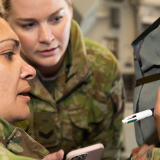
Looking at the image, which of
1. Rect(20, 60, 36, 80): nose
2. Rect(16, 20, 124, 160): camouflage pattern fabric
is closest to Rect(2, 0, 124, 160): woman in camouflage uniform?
Rect(16, 20, 124, 160): camouflage pattern fabric

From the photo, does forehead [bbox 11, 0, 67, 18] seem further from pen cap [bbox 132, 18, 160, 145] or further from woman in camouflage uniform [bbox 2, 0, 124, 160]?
pen cap [bbox 132, 18, 160, 145]

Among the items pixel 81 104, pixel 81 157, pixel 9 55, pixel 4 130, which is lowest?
pixel 81 104

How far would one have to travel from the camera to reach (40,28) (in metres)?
0.61

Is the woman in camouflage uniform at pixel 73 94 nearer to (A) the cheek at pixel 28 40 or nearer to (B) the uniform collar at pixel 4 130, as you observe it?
(A) the cheek at pixel 28 40

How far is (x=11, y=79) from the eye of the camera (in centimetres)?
44

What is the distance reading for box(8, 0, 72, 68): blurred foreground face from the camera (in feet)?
1.88

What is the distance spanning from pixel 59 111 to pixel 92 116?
161mm

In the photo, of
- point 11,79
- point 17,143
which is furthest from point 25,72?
point 17,143

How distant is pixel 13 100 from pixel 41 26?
0.26 metres

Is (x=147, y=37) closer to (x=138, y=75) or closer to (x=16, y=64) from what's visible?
(x=138, y=75)

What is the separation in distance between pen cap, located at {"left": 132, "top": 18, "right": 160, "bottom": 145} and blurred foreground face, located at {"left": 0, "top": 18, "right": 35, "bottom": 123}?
0.84 ft

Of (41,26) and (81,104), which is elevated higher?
(41,26)

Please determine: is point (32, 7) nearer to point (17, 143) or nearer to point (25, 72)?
point (25, 72)

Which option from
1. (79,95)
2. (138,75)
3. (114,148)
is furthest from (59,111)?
(138,75)
